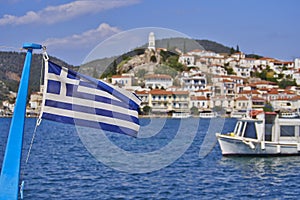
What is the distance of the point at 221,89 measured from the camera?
114250 millimetres

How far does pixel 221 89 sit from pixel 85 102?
109m

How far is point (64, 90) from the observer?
20.6 feet

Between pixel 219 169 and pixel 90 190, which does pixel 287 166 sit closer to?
pixel 219 169

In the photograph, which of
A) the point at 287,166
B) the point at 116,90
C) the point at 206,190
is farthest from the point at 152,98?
the point at 116,90

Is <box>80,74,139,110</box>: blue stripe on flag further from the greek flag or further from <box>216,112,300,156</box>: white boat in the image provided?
<box>216,112,300,156</box>: white boat

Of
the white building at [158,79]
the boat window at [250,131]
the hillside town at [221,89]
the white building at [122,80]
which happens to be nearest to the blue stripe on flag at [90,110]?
the white building at [122,80]

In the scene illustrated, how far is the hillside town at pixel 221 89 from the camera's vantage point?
244 feet

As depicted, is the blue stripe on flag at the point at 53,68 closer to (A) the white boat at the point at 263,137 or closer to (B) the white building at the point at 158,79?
(A) the white boat at the point at 263,137

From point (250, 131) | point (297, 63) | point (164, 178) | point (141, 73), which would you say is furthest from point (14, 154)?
point (297, 63)

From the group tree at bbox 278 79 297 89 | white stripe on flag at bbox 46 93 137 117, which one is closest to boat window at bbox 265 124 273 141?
white stripe on flag at bbox 46 93 137 117

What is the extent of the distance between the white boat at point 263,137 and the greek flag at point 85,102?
19.4 m

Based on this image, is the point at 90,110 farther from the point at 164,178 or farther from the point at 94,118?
the point at 164,178

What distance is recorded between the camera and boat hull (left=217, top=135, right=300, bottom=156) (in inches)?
1004

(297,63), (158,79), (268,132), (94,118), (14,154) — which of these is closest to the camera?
(14,154)
